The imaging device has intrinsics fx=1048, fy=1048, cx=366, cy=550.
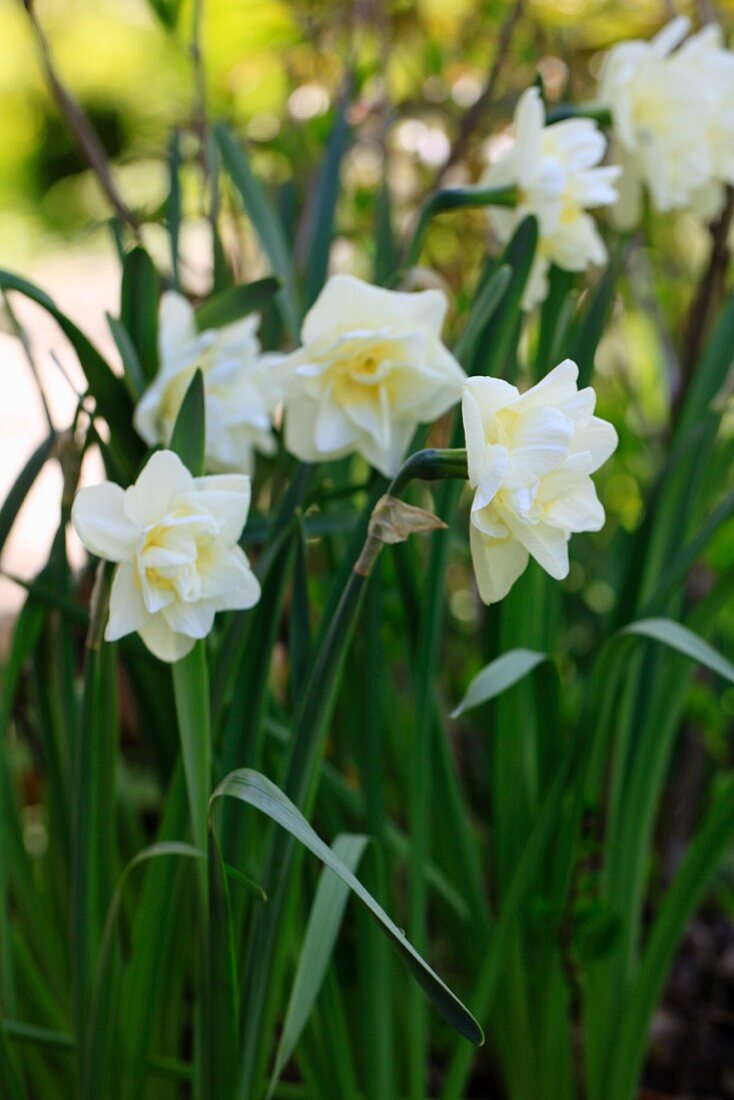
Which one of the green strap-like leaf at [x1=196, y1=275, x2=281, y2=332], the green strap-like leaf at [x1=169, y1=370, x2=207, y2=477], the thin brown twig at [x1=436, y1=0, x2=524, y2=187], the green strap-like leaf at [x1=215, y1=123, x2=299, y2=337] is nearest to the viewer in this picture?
Answer: the green strap-like leaf at [x1=169, y1=370, x2=207, y2=477]

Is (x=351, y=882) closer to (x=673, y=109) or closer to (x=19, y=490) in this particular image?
(x=19, y=490)

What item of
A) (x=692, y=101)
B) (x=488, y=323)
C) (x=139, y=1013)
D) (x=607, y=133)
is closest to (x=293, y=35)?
(x=607, y=133)

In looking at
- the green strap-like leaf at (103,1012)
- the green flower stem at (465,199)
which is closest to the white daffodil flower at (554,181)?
the green flower stem at (465,199)

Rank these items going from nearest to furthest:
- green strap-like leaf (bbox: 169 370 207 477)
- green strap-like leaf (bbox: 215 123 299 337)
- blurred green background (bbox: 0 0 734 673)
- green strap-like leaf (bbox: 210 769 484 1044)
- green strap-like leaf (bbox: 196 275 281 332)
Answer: green strap-like leaf (bbox: 210 769 484 1044) → green strap-like leaf (bbox: 169 370 207 477) → green strap-like leaf (bbox: 196 275 281 332) → green strap-like leaf (bbox: 215 123 299 337) → blurred green background (bbox: 0 0 734 673)

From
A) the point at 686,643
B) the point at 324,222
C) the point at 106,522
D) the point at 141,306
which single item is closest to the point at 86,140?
the point at 324,222

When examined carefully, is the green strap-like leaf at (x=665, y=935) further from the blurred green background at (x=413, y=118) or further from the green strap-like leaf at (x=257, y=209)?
the green strap-like leaf at (x=257, y=209)

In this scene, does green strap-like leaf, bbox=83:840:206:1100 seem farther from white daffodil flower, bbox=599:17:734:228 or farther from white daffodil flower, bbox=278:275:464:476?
white daffodil flower, bbox=599:17:734:228

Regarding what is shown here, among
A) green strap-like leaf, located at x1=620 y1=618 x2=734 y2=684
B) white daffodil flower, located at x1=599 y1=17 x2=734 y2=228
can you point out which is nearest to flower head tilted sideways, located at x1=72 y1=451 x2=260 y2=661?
green strap-like leaf, located at x1=620 y1=618 x2=734 y2=684
